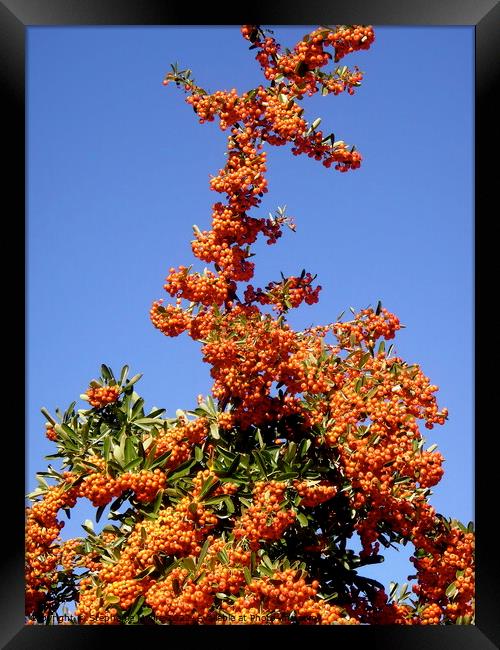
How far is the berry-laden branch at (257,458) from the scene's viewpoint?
5598 mm

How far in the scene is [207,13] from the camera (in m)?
4.71

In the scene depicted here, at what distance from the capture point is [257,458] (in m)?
6.05

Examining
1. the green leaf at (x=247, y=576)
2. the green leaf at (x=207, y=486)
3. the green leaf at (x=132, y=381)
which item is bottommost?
the green leaf at (x=247, y=576)

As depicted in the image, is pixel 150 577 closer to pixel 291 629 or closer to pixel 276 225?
pixel 291 629

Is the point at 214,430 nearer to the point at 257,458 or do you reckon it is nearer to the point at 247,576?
the point at 257,458

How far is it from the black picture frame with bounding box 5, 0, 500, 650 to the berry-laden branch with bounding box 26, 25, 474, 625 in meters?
0.82

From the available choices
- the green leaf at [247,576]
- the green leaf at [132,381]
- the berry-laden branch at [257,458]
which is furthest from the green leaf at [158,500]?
the green leaf at [132,381]

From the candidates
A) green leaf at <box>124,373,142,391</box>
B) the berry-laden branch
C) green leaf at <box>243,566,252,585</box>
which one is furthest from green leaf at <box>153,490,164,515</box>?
green leaf at <box>124,373,142,391</box>

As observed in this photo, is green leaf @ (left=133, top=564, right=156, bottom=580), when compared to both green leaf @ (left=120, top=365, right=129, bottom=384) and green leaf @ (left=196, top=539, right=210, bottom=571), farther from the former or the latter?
green leaf @ (left=120, top=365, right=129, bottom=384)
